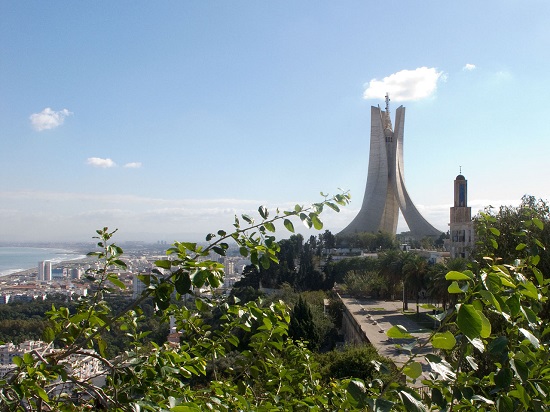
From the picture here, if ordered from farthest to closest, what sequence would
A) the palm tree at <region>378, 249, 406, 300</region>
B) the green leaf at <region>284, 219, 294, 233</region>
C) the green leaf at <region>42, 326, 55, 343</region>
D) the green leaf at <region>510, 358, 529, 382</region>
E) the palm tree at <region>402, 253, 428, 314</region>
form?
the palm tree at <region>378, 249, 406, 300</region>, the palm tree at <region>402, 253, 428, 314</region>, the green leaf at <region>42, 326, 55, 343</region>, the green leaf at <region>284, 219, 294, 233</region>, the green leaf at <region>510, 358, 529, 382</region>

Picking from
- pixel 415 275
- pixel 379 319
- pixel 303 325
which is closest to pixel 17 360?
pixel 303 325

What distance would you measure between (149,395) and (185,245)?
646 millimetres

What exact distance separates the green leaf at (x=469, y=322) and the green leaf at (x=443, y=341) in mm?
55

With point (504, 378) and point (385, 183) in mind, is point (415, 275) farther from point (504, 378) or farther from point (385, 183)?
point (385, 183)

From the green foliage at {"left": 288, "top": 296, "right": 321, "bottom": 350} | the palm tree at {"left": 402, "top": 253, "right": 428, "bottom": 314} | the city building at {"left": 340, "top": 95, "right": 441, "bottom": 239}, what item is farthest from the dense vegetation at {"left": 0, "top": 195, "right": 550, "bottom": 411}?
the city building at {"left": 340, "top": 95, "right": 441, "bottom": 239}

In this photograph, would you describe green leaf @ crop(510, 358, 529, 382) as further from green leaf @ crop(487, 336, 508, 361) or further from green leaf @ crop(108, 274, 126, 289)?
green leaf @ crop(108, 274, 126, 289)

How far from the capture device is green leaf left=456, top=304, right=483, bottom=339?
35.8 inches

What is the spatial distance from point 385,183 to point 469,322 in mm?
43799

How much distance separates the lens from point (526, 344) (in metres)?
1.37

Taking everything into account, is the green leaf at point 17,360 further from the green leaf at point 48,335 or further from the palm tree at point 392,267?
the palm tree at point 392,267

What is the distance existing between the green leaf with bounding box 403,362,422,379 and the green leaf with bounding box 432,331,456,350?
Answer: 0.37ft

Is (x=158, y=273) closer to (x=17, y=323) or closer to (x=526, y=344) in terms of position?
(x=526, y=344)

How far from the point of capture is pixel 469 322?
36.2 inches

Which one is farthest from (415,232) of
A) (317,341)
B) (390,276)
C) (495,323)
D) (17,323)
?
(495,323)
